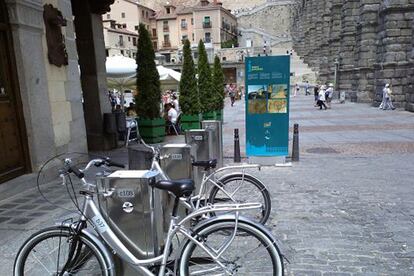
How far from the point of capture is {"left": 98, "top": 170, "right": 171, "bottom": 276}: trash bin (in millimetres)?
2852

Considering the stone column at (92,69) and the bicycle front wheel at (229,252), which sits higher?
the stone column at (92,69)

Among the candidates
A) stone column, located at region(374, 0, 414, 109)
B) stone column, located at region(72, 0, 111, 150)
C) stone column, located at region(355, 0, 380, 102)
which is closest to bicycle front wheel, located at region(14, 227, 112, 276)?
stone column, located at region(72, 0, 111, 150)

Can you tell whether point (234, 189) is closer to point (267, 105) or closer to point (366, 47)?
point (267, 105)

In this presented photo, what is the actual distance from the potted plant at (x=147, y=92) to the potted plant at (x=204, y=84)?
135 inches

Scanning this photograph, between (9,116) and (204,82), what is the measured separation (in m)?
9.83

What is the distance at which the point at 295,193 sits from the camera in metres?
6.03

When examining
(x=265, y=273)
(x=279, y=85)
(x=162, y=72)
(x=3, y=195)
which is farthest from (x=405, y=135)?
(x=3, y=195)

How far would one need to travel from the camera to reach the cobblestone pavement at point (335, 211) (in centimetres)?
375

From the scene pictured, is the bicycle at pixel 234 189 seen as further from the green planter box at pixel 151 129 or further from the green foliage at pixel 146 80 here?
the green foliage at pixel 146 80

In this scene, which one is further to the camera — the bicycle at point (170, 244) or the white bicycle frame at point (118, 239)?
the white bicycle frame at point (118, 239)

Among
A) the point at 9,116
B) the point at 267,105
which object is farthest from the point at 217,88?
the point at 9,116

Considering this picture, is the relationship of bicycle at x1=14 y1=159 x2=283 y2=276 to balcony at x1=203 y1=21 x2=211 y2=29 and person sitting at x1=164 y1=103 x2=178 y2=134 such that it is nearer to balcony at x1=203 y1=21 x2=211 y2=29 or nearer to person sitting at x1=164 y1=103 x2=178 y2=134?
person sitting at x1=164 y1=103 x2=178 y2=134

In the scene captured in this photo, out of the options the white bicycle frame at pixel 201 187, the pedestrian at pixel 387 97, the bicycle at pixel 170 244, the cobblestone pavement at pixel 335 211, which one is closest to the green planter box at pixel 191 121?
the cobblestone pavement at pixel 335 211

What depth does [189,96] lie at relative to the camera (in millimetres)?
13023
